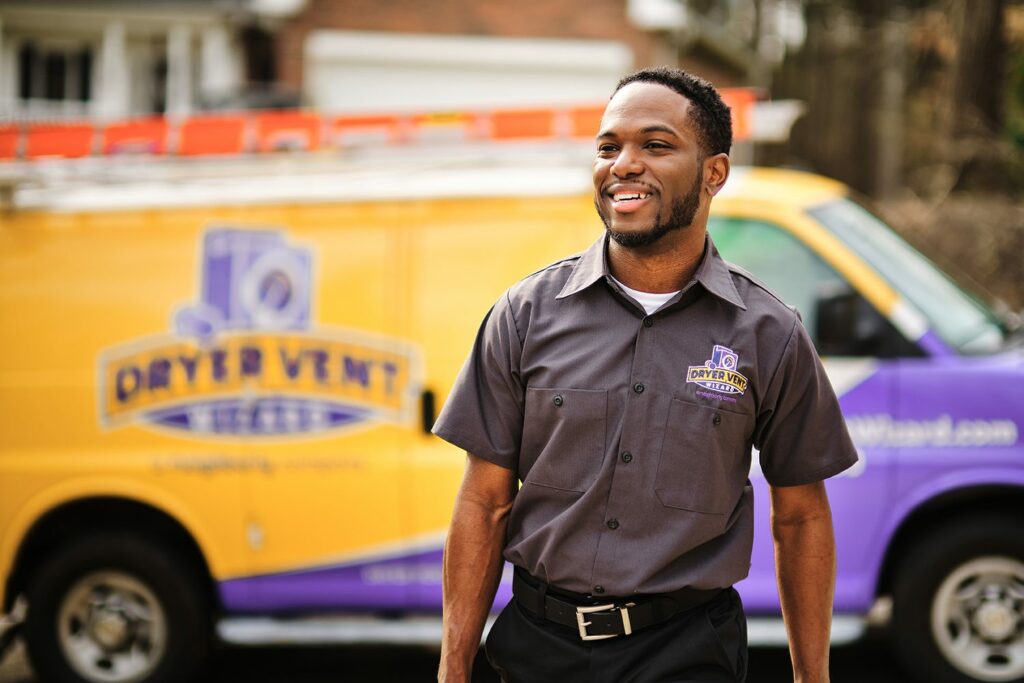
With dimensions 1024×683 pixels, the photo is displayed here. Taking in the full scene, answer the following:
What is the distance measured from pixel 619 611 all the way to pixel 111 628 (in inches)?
133

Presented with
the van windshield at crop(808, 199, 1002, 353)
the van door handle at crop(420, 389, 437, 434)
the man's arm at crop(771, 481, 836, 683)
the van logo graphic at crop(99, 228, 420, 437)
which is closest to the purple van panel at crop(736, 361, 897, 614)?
the van windshield at crop(808, 199, 1002, 353)

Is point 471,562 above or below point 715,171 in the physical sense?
below

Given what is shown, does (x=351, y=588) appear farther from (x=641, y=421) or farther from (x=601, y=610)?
(x=641, y=421)

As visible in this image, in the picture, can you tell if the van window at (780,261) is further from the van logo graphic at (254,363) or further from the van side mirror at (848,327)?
the van logo graphic at (254,363)

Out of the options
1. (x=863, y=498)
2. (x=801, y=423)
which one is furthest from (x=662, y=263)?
(x=863, y=498)

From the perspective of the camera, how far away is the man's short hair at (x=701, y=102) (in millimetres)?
2445

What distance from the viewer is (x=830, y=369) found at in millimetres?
4664

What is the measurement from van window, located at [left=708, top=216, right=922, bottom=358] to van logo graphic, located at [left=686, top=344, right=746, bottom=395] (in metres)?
2.26

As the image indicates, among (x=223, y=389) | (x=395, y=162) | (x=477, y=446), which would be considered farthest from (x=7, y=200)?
(x=477, y=446)

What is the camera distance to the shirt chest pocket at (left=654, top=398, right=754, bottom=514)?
2.36 m

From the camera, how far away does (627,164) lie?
240 cm

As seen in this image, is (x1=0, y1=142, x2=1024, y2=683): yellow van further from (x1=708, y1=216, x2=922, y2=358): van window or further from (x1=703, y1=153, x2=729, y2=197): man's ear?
(x1=703, y1=153, x2=729, y2=197): man's ear

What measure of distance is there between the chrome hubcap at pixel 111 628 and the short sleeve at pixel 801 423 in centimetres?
338

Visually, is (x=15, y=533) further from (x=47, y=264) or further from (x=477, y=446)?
(x=477, y=446)
